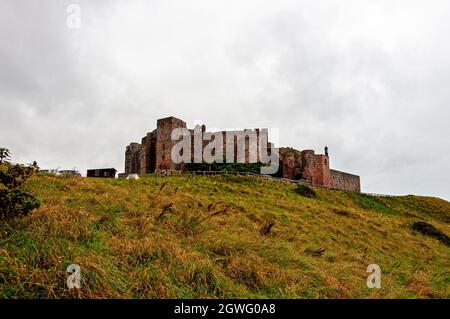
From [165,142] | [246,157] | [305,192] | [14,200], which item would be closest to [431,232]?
[305,192]

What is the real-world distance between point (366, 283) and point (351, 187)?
181 ft

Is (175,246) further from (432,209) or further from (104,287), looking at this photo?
(432,209)

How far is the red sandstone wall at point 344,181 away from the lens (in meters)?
54.0

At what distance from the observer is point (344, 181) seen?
56.4 metres

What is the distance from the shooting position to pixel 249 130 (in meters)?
50.0

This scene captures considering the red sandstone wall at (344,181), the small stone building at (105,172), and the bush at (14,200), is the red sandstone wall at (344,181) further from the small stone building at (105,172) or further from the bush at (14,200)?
the bush at (14,200)

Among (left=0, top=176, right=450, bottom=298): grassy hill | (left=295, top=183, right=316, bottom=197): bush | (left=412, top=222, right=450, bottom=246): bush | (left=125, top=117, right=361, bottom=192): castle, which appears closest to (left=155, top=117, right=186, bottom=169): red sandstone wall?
(left=125, top=117, right=361, bottom=192): castle

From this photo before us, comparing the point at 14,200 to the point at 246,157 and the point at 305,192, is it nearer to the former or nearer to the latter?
the point at 305,192

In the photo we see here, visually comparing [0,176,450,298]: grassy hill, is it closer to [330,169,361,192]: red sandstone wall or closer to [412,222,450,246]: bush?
[412,222,450,246]: bush

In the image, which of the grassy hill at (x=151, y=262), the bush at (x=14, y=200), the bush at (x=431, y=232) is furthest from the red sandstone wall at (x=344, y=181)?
the bush at (x=14, y=200)

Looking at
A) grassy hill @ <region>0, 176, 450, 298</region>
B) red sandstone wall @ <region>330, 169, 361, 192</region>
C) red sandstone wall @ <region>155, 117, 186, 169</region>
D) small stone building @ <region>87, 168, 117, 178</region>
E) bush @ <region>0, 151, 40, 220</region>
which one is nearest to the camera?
grassy hill @ <region>0, 176, 450, 298</region>

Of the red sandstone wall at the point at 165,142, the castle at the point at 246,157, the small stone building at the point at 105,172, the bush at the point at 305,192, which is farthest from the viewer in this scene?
the castle at the point at 246,157

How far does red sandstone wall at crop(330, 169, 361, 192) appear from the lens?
5403 centimetres

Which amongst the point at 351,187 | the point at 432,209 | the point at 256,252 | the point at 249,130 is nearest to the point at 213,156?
the point at 249,130
